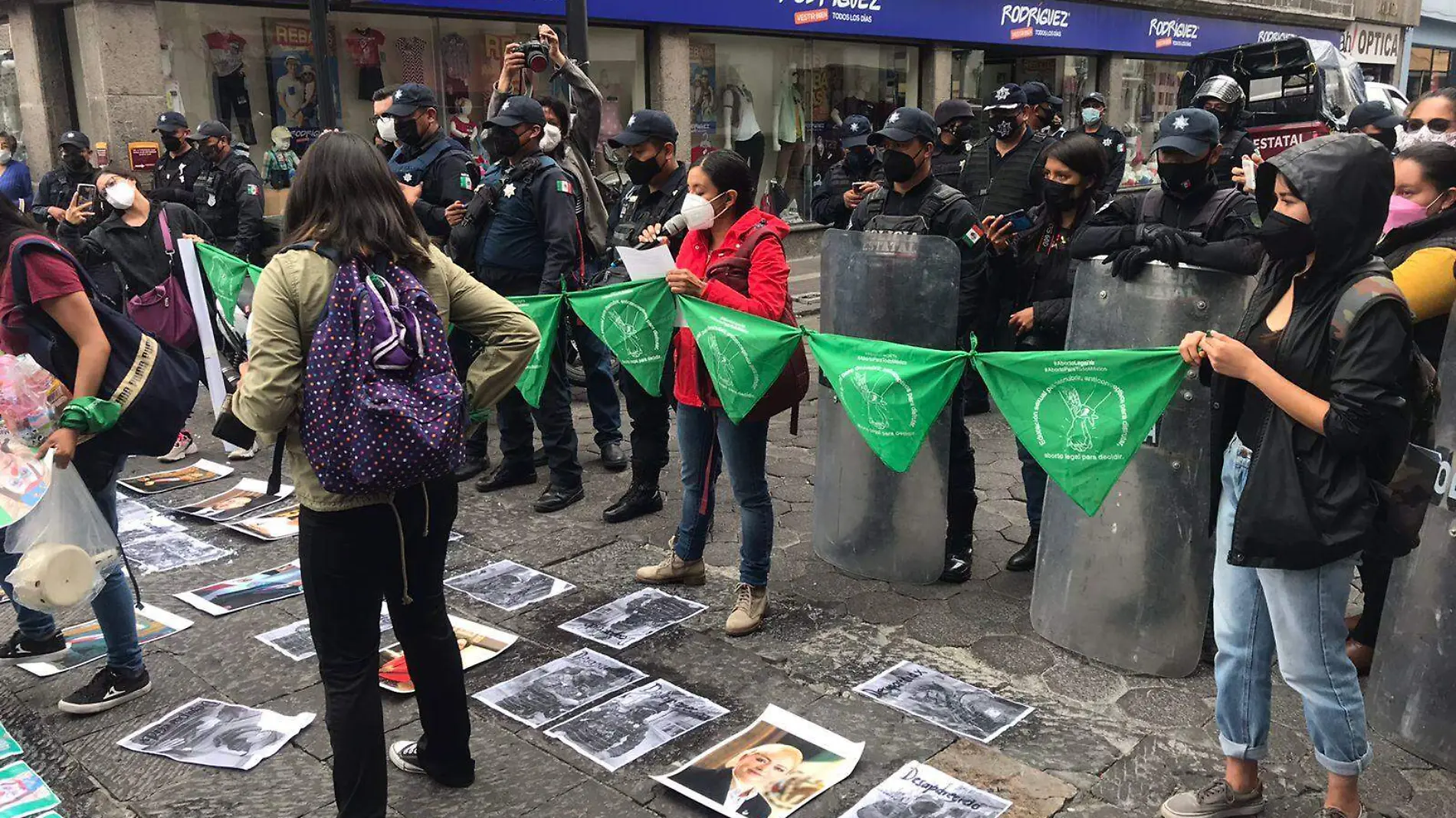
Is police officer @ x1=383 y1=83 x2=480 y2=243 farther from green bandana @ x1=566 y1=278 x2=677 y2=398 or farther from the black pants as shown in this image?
the black pants

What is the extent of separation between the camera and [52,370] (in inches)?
139

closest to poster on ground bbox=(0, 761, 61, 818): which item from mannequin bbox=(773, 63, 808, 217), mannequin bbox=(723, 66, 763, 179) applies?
mannequin bbox=(723, 66, 763, 179)

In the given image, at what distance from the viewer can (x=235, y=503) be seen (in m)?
5.76

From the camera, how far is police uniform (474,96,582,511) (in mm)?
5637

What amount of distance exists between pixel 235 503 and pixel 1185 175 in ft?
15.4

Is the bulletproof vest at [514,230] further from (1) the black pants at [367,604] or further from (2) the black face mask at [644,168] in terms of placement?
(1) the black pants at [367,604]

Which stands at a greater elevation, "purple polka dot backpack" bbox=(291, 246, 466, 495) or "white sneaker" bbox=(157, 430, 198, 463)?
"purple polka dot backpack" bbox=(291, 246, 466, 495)

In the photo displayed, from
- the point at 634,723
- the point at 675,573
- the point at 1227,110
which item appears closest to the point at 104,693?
the point at 634,723

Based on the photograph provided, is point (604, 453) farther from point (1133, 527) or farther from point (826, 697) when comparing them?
point (1133, 527)

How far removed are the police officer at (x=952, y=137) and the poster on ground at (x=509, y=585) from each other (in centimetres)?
443

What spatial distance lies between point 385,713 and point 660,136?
2.82m

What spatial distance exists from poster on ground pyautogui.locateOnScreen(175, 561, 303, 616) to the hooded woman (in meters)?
3.45

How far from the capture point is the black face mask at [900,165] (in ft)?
14.7

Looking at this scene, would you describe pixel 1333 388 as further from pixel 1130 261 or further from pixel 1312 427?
pixel 1130 261
